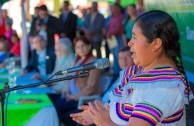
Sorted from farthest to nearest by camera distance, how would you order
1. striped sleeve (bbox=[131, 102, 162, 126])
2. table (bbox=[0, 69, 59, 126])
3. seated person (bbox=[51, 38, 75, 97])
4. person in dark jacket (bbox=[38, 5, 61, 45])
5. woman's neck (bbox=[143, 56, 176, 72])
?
1. person in dark jacket (bbox=[38, 5, 61, 45])
2. seated person (bbox=[51, 38, 75, 97])
3. table (bbox=[0, 69, 59, 126])
4. woman's neck (bbox=[143, 56, 176, 72])
5. striped sleeve (bbox=[131, 102, 162, 126])

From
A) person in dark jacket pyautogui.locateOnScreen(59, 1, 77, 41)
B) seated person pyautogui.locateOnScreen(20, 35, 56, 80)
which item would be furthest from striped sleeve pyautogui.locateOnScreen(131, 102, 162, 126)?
person in dark jacket pyautogui.locateOnScreen(59, 1, 77, 41)

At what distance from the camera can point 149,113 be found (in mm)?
1684

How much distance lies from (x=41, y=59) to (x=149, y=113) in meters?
4.57

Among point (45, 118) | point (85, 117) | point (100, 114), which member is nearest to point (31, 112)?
point (45, 118)

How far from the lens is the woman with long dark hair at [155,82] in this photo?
170 centimetres

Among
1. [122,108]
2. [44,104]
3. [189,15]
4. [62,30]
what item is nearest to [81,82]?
[44,104]

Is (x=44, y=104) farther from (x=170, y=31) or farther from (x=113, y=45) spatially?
(x=113, y=45)

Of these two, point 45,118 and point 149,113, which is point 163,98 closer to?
point 149,113

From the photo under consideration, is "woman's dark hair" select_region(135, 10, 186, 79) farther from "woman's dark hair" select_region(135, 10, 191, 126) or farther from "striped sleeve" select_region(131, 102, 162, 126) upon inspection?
"striped sleeve" select_region(131, 102, 162, 126)

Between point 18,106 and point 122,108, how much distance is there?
191cm

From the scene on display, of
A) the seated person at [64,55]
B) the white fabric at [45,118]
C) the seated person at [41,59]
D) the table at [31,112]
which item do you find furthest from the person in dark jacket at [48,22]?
the white fabric at [45,118]

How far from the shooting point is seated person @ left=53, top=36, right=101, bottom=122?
15.6 feet

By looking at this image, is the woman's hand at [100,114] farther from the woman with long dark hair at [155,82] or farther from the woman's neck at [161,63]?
the woman's neck at [161,63]

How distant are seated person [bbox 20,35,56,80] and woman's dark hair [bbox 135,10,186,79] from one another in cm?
401
